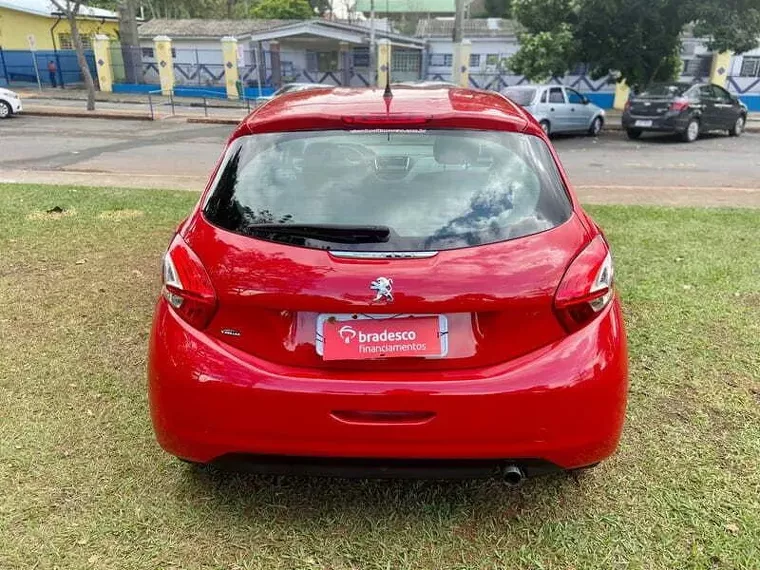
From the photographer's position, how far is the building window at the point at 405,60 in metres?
34.0

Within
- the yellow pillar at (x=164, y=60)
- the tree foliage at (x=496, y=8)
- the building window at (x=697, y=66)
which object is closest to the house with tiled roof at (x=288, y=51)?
the yellow pillar at (x=164, y=60)

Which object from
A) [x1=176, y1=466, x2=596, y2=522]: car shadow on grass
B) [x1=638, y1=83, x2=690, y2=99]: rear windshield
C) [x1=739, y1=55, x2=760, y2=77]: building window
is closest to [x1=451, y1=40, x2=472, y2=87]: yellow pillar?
[x1=739, y1=55, x2=760, y2=77]: building window

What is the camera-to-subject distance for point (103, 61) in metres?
31.7

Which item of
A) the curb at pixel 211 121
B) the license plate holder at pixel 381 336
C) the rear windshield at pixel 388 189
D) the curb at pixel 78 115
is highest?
the rear windshield at pixel 388 189

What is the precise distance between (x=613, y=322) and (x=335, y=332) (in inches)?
40.4

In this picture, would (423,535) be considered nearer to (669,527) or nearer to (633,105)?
(669,527)

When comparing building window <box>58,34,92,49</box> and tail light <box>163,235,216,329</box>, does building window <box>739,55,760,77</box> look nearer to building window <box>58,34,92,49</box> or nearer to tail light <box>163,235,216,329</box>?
tail light <box>163,235,216,329</box>

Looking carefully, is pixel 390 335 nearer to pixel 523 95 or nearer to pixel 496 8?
pixel 523 95

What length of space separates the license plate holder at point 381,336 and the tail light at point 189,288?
438 millimetres

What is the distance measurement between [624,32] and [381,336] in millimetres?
20465

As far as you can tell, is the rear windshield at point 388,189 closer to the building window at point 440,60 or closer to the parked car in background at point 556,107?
the parked car in background at point 556,107

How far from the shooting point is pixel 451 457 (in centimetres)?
214

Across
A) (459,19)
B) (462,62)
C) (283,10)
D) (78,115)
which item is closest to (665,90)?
(459,19)

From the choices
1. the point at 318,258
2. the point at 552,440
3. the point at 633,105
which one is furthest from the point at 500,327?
the point at 633,105
